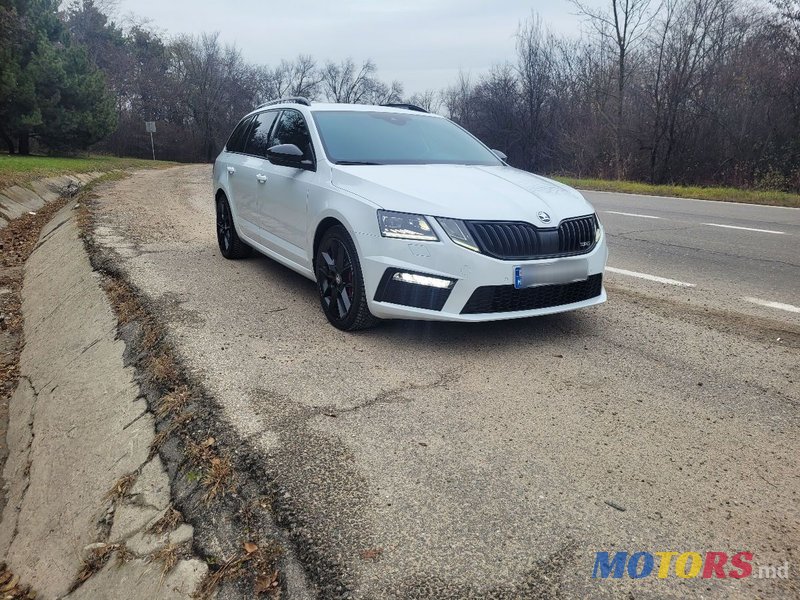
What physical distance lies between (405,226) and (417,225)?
81 mm

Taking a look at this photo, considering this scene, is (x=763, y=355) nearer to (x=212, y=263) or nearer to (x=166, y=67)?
(x=212, y=263)

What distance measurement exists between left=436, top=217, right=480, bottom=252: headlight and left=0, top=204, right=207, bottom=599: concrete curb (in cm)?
213

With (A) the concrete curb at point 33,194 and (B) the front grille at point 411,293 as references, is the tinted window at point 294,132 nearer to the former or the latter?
(B) the front grille at point 411,293

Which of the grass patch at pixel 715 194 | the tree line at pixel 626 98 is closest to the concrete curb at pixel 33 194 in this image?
the tree line at pixel 626 98

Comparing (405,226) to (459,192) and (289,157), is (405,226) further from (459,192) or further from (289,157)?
(289,157)

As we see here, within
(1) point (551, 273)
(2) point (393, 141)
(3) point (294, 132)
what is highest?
(3) point (294, 132)

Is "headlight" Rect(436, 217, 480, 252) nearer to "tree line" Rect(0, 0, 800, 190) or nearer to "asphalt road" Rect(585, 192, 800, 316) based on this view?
"asphalt road" Rect(585, 192, 800, 316)

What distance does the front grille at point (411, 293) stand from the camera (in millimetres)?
3939

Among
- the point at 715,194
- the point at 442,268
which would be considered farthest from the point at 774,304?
the point at 715,194

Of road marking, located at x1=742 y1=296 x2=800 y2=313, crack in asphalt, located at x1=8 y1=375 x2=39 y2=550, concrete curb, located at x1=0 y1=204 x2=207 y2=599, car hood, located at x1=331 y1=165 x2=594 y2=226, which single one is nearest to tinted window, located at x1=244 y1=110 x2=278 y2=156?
car hood, located at x1=331 y1=165 x2=594 y2=226

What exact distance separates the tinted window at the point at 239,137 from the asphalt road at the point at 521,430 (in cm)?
186

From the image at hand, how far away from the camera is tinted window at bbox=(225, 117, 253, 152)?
6.87 m

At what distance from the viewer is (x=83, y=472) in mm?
3555

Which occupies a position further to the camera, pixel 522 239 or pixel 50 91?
pixel 50 91
